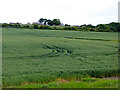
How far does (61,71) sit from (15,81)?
10.7 ft

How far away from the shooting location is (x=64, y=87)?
8.80 meters

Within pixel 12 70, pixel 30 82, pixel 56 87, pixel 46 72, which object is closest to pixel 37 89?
pixel 56 87

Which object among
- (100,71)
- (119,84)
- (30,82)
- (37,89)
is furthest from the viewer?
(100,71)

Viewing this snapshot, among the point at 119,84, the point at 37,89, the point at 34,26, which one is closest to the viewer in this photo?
the point at 37,89

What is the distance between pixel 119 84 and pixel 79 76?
2.79m

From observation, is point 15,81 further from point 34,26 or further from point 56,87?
point 34,26

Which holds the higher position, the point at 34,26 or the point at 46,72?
the point at 34,26

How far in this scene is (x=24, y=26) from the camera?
81.3 meters

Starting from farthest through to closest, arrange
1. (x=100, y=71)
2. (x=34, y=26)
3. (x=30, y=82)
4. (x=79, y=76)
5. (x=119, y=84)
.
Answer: (x=34, y=26), (x=100, y=71), (x=79, y=76), (x=30, y=82), (x=119, y=84)

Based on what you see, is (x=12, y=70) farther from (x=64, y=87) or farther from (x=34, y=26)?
(x=34, y=26)

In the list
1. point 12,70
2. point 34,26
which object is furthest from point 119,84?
point 34,26

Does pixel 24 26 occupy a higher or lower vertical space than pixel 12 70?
higher

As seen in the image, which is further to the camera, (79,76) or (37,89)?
(79,76)

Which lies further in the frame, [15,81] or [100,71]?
[100,71]
